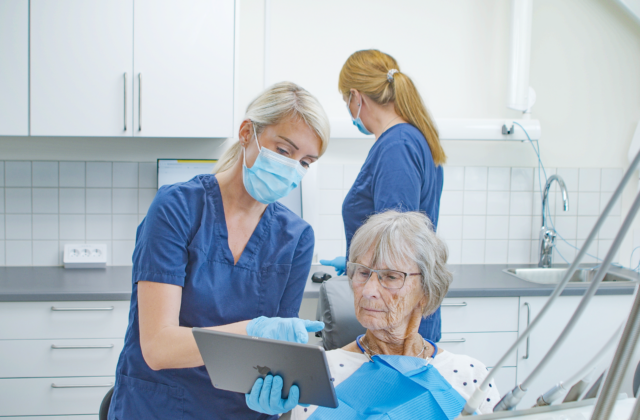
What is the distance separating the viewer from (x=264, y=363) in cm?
87

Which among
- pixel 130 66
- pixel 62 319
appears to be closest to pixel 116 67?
pixel 130 66

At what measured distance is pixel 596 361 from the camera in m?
0.37

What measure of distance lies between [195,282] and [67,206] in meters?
1.71

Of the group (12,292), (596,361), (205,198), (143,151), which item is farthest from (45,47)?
(596,361)

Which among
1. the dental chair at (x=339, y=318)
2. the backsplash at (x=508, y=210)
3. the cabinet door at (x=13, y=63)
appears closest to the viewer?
the dental chair at (x=339, y=318)

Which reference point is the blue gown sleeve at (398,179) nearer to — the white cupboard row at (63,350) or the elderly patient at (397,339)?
the elderly patient at (397,339)

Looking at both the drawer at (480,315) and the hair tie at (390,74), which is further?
the drawer at (480,315)

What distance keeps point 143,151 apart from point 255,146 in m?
1.56

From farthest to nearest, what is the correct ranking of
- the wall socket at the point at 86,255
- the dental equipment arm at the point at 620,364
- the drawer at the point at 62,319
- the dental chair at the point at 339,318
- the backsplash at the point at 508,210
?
the backsplash at the point at 508,210
the wall socket at the point at 86,255
the drawer at the point at 62,319
the dental chair at the point at 339,318
the dental equipment arm at the point at 620,364

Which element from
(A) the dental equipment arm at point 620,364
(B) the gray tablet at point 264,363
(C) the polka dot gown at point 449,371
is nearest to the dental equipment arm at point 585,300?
(A) the dental equipment arm at point 620,364

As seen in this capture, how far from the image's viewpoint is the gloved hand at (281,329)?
97 cm

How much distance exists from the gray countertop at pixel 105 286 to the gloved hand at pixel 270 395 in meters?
1.06

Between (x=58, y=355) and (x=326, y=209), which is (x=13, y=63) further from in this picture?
(x=326, y=209)

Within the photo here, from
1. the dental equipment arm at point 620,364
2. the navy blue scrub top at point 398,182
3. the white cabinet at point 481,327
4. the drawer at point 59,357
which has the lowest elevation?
the drawer at point 59,357
